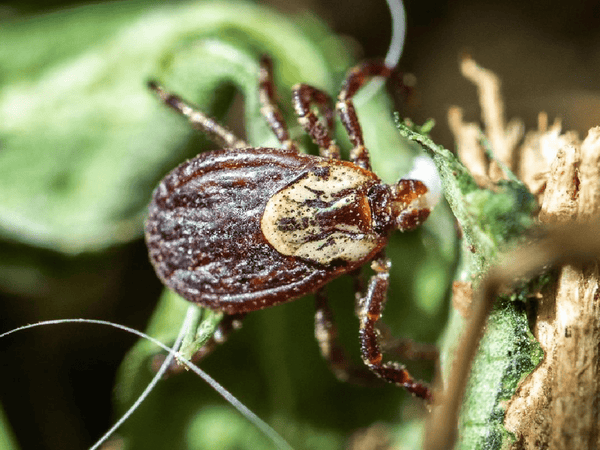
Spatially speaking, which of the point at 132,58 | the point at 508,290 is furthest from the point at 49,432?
the point at 508,290

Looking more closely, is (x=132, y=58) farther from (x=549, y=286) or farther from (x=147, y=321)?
(x=549, y=286)

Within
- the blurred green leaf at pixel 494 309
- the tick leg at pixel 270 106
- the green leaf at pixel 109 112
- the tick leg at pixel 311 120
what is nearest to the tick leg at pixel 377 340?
the blurred green leaf at pixel 494 309

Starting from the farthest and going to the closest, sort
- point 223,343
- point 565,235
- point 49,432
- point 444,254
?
point 49,432
point 223,343
point 444,254
point 565,235

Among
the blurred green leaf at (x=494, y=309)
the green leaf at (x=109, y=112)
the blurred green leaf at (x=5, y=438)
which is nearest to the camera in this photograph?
the blurred green leaf at (x=494, y=309)

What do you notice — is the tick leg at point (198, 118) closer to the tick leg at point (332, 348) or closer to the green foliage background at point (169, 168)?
the green foliage background at point (169, 168)

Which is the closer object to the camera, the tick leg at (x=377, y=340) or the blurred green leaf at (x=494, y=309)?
the blurred green leaf at (x=494, y=309)

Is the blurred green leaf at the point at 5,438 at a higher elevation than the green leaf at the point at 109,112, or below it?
below
